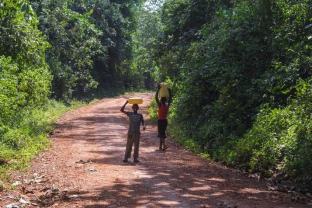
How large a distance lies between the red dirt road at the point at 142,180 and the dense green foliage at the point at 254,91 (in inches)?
34.5

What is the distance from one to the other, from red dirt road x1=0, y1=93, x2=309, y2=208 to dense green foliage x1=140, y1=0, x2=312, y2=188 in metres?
0.88

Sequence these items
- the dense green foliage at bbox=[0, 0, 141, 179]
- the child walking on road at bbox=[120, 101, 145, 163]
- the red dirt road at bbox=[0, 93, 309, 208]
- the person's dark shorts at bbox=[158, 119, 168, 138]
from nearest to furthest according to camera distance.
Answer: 1. the red dirt road at bbox=[0, 93, 309, 208]
2. the child walking on road at bbox=[120, 101, 145, 163]
3. the dense green foliage at bbox=[0, 0, 141, 179]
4. the person's dark shorts at bbox=[158, 119, 168, 138]

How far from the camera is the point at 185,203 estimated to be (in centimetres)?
835

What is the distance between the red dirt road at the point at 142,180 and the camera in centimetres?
856

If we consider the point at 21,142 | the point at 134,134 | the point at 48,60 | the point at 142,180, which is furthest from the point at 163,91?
the point at 48,60

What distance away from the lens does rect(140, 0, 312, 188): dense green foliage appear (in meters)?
11.7

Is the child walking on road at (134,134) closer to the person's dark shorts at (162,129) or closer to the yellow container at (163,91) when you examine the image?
the person's dark shorts at (162,129)

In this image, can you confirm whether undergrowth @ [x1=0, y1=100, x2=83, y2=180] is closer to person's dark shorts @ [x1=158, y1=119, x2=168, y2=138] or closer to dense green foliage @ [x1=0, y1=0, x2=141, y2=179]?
dense green foliage @ [x1=0, y1=0, x2=141, y2=179]

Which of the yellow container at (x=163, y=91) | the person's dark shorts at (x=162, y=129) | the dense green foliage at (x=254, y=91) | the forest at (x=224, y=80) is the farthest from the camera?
the yellow container at (x=163, y=91)

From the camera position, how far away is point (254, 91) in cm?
1516

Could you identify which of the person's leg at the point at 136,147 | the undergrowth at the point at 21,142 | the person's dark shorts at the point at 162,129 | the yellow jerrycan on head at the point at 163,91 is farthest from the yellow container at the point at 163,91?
the undergrowth at the point at 21,142

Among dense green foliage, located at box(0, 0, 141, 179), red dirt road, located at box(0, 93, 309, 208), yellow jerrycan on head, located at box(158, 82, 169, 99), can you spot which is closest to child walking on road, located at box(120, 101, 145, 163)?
red dirt road, located at box(0, 93, 309, 208)

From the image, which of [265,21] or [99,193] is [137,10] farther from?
[99,193]

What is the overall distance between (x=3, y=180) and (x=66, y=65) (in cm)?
2142
